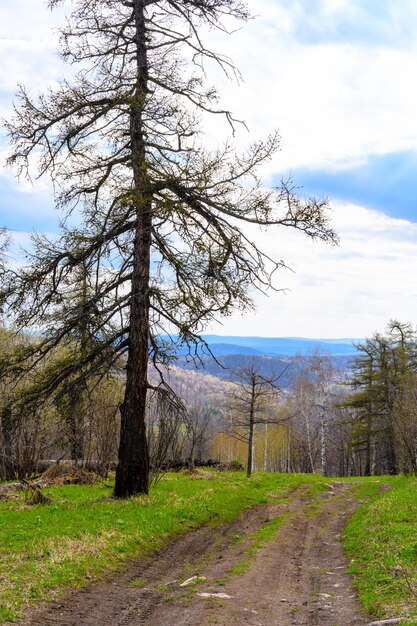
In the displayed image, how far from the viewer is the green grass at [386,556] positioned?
257 inches

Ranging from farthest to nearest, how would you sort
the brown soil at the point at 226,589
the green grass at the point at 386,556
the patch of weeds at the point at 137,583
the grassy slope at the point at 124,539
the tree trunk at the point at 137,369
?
the tree trunk at the point at 137,369, the patch of weeds at the point at 137,583, the grassy slope at the point at 124,539, the green grass at the point at 386,556, the brown soil at the point at 226,589

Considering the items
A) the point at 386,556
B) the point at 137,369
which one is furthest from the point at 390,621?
the point at 137,369

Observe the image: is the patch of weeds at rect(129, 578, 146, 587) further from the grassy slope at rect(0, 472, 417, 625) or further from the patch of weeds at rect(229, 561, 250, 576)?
the patch of weeds at rect(229, 561, 250, 576)

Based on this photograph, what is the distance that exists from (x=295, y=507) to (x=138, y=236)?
10.1m

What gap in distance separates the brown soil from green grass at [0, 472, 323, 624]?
13.8 inches

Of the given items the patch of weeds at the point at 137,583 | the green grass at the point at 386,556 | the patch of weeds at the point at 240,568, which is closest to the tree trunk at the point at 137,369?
the patch of weeds at the point at 240,568

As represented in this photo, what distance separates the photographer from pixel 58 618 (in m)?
6.31

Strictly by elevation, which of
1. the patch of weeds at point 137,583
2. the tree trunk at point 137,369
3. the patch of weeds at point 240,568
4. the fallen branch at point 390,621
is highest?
the tree trunk at point 137,369

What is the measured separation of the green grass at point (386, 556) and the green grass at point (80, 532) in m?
3.76

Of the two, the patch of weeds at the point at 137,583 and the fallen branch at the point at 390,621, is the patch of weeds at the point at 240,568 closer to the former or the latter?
the patch of weeds at the point at 137,583

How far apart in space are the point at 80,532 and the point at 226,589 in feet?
11.2

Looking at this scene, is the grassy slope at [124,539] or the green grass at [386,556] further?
the grassy slope at [124,539]

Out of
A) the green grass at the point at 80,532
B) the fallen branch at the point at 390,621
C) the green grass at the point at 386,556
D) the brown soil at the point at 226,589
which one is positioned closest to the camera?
the fallen branch at the point at 390,621

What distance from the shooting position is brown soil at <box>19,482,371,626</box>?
20.9 ft
